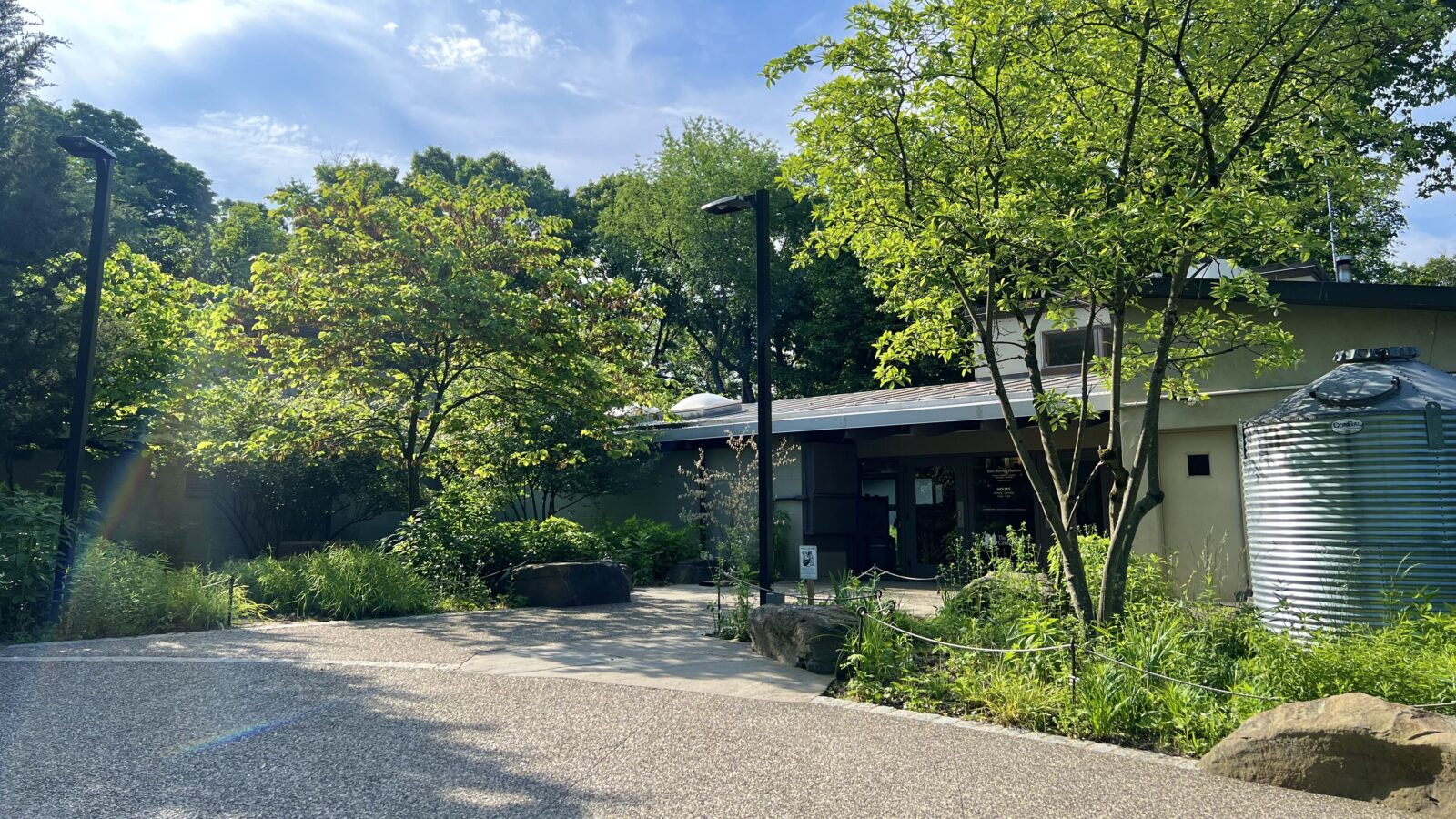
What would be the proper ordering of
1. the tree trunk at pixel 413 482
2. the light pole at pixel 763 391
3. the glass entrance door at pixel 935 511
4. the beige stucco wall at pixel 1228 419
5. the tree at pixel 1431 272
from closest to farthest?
the light pole at pixel 763 391 → the beige stucco wall at pixel 1228 419 → the tree trunk at pixel 413 482 → the glass entrance door at pixel 935 511 → the tree at pixel 1431 272

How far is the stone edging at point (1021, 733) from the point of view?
5.68 metres

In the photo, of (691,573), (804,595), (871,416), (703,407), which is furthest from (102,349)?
(703,407)

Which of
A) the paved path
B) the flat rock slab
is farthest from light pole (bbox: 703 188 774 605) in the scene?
the paved path

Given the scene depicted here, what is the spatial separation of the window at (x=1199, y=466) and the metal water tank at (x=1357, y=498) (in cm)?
370

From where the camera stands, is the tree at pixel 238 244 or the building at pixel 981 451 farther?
the tree at pixel 238 244

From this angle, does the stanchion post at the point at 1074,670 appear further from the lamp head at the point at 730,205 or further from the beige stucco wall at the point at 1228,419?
the lamp head at the point at 730,205

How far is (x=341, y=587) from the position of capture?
1176cm

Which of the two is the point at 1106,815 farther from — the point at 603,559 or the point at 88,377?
the point at 88,377

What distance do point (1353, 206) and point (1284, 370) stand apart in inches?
107

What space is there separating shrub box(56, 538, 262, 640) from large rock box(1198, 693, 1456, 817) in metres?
10.1

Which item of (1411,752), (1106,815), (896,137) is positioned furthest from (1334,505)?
(896,137)

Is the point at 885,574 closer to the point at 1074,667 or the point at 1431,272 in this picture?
the point at 1074,667

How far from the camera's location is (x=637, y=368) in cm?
1422

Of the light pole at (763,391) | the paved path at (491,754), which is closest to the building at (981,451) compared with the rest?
the light pole at (763,391)
